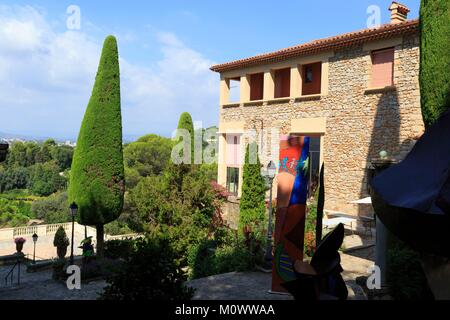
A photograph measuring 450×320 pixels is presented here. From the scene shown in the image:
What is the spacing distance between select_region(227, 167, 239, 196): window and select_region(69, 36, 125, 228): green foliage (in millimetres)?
7928

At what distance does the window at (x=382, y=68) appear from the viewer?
1661 cm

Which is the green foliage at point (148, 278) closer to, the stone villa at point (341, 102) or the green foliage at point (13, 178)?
the stone villa at point (341, 102)

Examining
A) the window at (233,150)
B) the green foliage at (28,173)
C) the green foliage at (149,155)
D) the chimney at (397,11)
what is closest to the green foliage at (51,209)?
the green foliage at (149,155)

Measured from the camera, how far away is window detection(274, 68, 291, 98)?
74.7ft

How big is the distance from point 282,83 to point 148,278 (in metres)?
19.5

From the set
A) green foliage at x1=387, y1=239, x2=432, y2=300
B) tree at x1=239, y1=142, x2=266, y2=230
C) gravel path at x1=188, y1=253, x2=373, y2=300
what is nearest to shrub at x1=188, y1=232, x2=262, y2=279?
gravel path at x1=188, y1=253, x2=373, y2=300

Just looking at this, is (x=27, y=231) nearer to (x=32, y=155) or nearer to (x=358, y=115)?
(x=358, y=115)

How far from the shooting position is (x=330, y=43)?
60.2 ft

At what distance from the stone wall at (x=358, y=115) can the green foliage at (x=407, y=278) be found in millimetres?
8225

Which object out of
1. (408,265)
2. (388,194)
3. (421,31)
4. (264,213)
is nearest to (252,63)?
(264,213)

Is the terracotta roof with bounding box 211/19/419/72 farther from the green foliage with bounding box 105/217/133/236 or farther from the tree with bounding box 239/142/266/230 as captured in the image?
the green foliage with bounding box 105/217/133/236

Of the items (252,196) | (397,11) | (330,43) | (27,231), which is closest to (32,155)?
(27,231)

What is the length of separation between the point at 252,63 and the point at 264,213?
9.21 m
